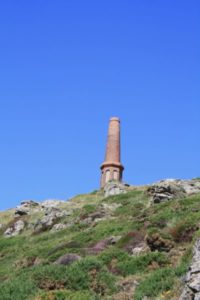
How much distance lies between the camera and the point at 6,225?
Result: 59.2m

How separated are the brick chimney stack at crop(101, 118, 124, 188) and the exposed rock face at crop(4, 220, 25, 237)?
109 feet

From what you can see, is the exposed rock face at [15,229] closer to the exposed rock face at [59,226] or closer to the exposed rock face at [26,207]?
the exposed rock face at [26,207]

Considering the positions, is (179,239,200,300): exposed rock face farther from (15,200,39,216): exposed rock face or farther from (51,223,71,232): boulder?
(15,200,39,216): exposed rock face

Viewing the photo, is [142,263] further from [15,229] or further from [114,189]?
[114,189]

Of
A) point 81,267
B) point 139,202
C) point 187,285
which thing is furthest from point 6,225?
point 187,285

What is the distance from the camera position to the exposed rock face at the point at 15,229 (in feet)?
178

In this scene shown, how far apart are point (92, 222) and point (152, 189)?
826 cm

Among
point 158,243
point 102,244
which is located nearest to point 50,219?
point 102,244

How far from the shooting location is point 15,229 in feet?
181

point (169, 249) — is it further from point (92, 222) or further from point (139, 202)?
point (139, 202)

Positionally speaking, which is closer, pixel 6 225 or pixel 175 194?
pixel 175 194

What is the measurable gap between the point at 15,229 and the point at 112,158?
130ft

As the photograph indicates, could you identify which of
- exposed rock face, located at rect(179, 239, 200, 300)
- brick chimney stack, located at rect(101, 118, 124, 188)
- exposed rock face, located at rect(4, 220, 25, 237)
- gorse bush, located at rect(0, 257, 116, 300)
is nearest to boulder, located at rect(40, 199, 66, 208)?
exposed rock face, located at rect(4, 220, 25, 237)

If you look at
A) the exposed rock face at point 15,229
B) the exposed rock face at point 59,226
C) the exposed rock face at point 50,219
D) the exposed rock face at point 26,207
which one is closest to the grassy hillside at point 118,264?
the exposed rock face at point 59,226
